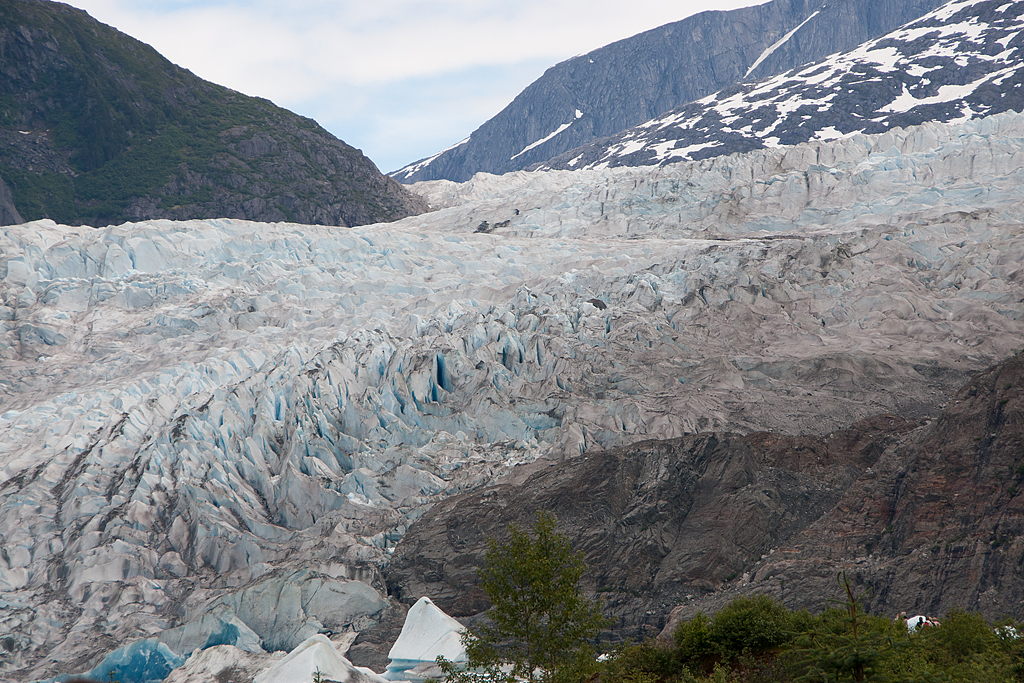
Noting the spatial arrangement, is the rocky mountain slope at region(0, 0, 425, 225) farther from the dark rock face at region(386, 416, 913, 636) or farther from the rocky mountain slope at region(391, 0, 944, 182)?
the rocky mountain slope at region(391, 0, 944, 182)

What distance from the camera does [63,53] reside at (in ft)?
268

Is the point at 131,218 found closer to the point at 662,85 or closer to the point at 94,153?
the point at 94,153

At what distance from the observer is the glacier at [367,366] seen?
88.4ft

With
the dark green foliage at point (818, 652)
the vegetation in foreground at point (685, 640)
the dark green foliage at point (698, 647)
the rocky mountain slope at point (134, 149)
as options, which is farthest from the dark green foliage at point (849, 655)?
the rocky mountain slope at point (134, 149)

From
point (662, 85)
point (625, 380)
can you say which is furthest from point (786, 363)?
point (662, 85)

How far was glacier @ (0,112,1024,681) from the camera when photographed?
26953 millimetres

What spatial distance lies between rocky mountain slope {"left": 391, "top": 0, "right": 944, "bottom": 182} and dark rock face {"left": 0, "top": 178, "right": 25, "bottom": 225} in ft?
335

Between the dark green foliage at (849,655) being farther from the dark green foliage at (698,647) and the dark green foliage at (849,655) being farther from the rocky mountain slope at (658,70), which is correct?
the rocky mountain slope at (658,70)

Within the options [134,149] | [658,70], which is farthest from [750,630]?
[658,70]

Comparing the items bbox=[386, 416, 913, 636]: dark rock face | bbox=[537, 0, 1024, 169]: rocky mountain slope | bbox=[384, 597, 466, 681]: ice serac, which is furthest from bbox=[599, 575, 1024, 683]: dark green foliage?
bbox=[537, 0, 1024, 169]: rocky mountain slope

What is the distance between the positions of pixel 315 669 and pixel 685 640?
28.8 ft

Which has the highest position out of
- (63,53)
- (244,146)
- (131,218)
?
(63,53)

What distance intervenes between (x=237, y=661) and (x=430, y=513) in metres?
7.72

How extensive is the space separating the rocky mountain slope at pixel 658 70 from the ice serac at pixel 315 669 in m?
148
